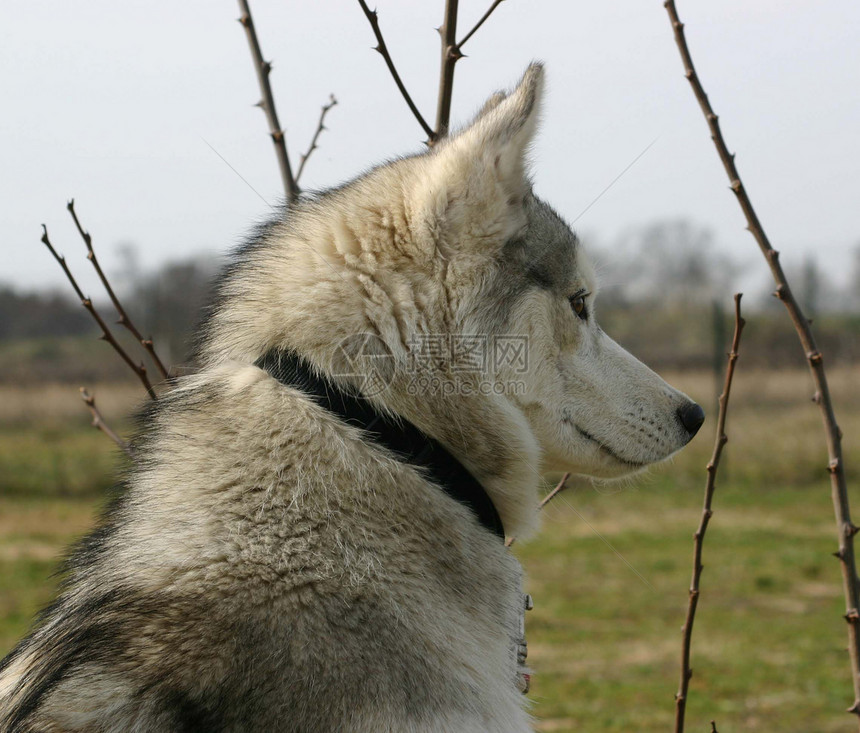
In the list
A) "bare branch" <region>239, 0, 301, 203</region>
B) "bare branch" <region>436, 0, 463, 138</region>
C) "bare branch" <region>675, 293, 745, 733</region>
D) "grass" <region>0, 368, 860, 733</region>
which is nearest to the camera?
"bare branch" <region>675, 293, 745, 733</region>

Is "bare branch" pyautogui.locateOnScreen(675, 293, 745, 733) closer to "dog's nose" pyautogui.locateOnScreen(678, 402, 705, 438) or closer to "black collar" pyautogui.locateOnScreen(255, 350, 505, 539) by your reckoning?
"dog's nose" pyautogui.locateOnScreen(678, 402, 705, 438)

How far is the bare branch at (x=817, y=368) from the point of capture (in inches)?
87.7

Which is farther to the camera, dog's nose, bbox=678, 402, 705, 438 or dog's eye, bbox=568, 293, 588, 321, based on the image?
dog's nose, bbox=678, 402, 705, 438

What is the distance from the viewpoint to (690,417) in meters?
2.88

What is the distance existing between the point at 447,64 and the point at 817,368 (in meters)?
1.51

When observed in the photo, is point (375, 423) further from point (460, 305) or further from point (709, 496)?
point (709, 496)

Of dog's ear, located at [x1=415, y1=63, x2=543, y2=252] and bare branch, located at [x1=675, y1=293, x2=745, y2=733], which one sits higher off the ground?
dog's ear, located at [x1=415, y1=63, x2=543, y2=252]

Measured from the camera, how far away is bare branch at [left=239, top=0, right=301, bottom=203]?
322cm

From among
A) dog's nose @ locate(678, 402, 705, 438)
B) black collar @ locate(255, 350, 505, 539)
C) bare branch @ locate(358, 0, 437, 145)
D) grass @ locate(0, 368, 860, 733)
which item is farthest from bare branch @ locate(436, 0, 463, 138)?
grass @ locate(0, 368, 860, 733)

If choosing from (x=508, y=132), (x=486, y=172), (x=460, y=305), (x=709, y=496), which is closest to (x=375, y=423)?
(x=460, y=305)

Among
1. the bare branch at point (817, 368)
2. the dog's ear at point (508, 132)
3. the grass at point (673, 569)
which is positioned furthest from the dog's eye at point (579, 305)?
the grass at point (673, 569)

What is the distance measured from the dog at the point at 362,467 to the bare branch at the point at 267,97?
21.3 inches

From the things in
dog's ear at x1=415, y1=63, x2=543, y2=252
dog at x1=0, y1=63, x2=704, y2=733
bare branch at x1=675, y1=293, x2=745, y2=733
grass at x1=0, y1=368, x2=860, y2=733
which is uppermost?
dog's ear at x1=415, y1=63, x2=543, y2=252

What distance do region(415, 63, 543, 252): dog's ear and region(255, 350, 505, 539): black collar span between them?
1.75ft
